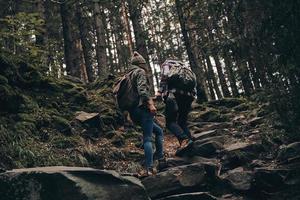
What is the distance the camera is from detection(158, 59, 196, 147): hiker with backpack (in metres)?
8.05

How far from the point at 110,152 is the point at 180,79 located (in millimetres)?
2494

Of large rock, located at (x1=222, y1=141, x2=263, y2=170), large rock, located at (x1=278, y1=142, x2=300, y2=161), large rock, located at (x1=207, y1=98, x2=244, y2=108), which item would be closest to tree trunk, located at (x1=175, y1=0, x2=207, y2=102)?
large rock, located at (x1=207, y1=98, x2=244, y2=108)

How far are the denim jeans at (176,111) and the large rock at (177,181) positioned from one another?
4.42ft

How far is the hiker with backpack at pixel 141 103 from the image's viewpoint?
23.5 ft

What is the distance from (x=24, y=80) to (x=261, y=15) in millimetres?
6388

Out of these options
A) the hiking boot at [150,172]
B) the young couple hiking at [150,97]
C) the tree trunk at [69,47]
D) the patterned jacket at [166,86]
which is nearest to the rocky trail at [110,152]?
the hiking boot at [150,172]

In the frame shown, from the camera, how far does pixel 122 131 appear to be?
36.9 ft

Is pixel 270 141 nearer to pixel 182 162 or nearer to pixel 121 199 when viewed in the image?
pixel 182 162

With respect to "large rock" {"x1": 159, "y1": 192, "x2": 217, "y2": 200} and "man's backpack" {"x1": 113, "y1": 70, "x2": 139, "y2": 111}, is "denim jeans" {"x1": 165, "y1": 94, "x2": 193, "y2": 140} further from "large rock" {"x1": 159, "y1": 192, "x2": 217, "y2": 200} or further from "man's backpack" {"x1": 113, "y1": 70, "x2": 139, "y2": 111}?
"large rock" {"x1": 159, "y1": 192, "x2": 217, "y2": 200}

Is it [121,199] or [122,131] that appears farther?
[122,131]

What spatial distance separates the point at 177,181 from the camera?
21.2 feet

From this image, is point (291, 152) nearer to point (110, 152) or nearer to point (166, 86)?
point (166, 86)

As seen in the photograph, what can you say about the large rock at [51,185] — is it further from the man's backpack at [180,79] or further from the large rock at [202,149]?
the man's backpack at [180,79]

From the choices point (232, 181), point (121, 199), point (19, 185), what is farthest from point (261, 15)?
point (19, 185)
